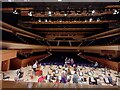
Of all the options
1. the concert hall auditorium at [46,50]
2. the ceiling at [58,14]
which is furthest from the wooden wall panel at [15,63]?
the ceiling at [58,14]

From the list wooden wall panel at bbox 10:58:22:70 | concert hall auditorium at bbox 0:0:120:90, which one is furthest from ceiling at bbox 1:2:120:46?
wooden wall panel at bbox 10:58:22:70

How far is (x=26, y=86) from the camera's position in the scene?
47.1 inches

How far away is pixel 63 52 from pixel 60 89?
20989 millimetres

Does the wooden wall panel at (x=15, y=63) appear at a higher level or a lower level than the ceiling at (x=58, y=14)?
lower

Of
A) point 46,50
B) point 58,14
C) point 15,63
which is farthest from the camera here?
point 46,50

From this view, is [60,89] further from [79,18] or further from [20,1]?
[79,18]

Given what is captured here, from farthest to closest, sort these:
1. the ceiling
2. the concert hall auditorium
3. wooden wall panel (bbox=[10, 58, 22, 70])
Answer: wooden wall panel (bbox=[10, 58, 22, 70]), the ceiling, the concert hall auditorium

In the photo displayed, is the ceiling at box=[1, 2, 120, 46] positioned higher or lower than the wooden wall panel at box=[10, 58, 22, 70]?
higher

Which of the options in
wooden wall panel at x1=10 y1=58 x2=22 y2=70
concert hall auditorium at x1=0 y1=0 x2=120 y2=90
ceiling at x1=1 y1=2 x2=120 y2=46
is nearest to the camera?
concert hall auditorium at x1=0 y1=0 x2=120 y2=90

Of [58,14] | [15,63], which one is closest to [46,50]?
[15,63]

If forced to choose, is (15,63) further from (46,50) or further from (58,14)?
(46,50)

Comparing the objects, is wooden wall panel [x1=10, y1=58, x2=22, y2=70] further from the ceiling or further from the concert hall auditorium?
the ceiling


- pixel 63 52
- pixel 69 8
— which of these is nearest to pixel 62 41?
pixel 63 52

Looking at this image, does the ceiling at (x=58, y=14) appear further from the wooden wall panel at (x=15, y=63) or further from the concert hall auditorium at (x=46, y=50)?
the wooden wall panel at (x=15, y=63)
